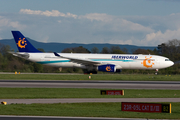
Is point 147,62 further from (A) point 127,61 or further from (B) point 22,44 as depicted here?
(B) point 22,44

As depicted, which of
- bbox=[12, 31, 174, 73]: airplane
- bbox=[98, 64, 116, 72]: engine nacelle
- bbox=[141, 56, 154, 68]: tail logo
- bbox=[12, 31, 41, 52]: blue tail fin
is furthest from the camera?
bbox=[12, 31, 41, 52]: blue tail fin

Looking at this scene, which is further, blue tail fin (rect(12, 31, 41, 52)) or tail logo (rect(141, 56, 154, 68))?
blue tail fin (rect(12, 31, 41, 52))

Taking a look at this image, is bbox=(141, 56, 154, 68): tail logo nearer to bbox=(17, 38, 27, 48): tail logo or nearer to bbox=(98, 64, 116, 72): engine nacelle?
bbox=(98, 64, 116, 72): engine nacelle

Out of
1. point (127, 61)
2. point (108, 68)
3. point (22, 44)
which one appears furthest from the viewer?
point (22, 44)

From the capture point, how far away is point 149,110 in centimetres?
1367

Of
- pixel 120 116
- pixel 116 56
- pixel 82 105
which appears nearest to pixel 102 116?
pixel 120 116

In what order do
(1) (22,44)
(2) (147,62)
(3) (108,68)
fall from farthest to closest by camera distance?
(1) (22,44) → (2) (147,62) → (3) (108,68)

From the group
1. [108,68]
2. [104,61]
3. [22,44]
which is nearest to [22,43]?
[22,44]

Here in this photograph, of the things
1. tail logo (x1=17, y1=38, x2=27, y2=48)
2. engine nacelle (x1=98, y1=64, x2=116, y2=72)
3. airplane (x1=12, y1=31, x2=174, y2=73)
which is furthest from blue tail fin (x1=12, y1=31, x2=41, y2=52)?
engine nacelle (x1=98, y1=64, x2=116, y2=72)

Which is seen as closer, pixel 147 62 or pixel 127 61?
pixel 127 61

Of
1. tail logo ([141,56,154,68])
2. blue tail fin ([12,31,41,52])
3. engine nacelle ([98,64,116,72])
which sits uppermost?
blue tail fin ([12,31,41,52])

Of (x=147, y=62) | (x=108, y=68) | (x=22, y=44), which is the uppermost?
(x=22, y=44)

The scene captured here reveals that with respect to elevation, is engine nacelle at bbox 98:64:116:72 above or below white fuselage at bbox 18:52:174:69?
below

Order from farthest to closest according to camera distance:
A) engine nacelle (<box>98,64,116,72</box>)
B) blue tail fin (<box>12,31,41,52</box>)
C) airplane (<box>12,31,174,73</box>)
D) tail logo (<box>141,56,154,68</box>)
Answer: blue tail fin (<box>12,31,41,52</box>) < tail logo (<box>141,56,154,68</box>) < airplane (<box>12,31,174,73</box>) < engine nacelle (<box>98,64,116,72</box>)
